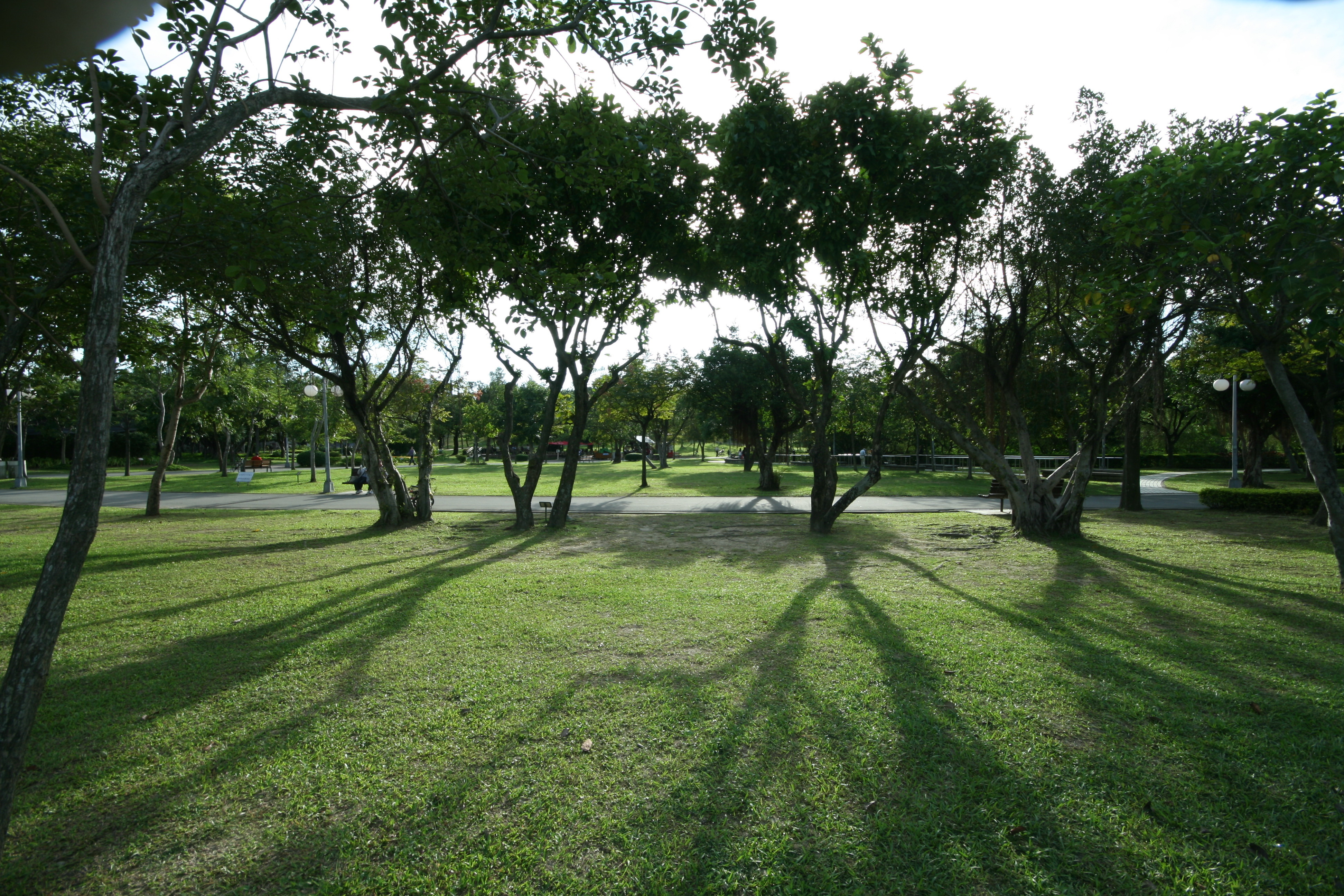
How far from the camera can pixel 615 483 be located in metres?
34.9

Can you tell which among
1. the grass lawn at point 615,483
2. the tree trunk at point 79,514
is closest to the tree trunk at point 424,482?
the grass lawn at point 615,483

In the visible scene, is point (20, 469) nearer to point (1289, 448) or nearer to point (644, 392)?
point (644, 392)

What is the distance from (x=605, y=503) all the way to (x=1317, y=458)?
18.4 metres

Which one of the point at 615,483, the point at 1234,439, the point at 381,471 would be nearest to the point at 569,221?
the point at 381,471

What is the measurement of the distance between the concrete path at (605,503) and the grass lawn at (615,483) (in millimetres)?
1676

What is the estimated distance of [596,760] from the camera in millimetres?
3812

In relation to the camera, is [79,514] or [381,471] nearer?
[79,514]

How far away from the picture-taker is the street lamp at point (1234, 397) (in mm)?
21828

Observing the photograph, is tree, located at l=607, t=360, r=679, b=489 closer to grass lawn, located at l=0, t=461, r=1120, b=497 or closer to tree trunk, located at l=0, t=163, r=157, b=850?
grass lawn, located at l=0, t=461, r=1120, b=497

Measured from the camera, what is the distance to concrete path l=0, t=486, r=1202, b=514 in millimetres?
20000

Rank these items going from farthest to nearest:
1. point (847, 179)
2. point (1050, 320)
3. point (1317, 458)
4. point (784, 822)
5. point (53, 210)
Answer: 1. point (1050, 320)
2. point (847, 179)
3. point (1317, 458)
4. point (784, 822)
5. point (53, 210)

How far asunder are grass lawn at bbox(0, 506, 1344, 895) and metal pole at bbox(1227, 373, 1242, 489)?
63.9ft

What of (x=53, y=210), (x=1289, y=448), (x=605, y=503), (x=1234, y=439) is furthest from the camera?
(x=1289, y=448)

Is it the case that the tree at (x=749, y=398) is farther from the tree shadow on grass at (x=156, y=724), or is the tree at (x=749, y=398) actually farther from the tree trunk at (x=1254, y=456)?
the tree shadow on grass at (x=156, y=724)
